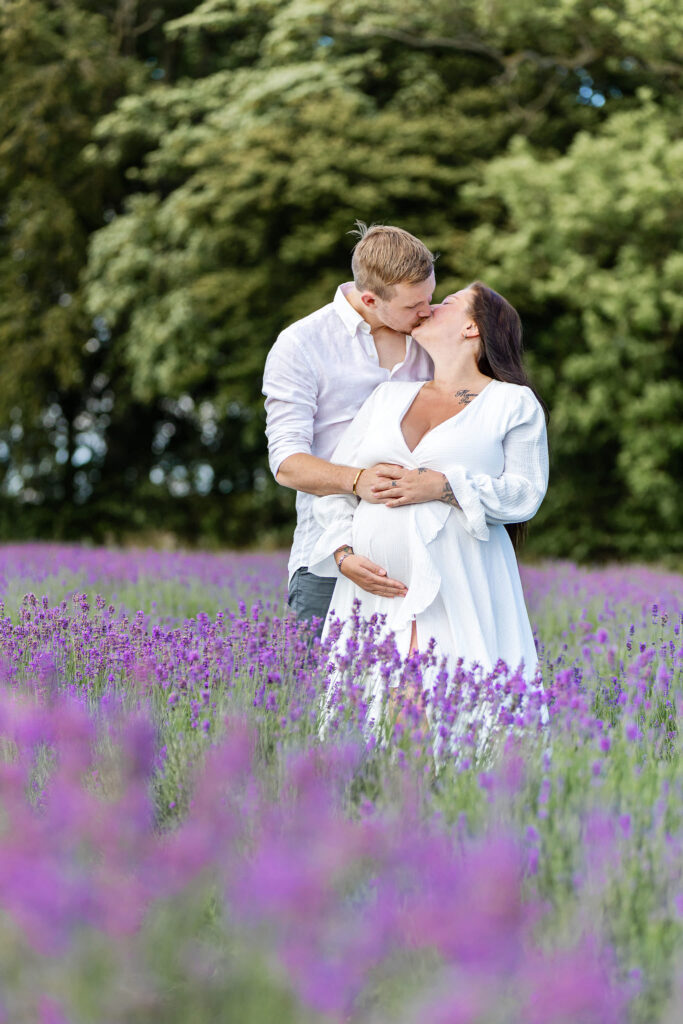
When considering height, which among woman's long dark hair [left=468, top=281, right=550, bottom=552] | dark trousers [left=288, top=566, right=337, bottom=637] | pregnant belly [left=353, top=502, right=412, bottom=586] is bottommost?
dark trousers [left=288, top=566, right=337, bottom=637]

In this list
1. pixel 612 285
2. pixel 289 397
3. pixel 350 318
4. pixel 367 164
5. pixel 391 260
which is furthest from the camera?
pixel 367 164

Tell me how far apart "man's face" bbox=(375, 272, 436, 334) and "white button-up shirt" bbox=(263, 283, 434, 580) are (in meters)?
0.20

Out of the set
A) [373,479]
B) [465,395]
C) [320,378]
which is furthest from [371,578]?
[320,378]

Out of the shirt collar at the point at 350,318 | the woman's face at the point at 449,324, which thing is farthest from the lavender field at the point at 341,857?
the shirt collar at the point at 350,318

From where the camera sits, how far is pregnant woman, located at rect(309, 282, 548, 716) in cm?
340

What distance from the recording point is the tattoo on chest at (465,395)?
3.61 m

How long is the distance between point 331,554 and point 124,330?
14.6m

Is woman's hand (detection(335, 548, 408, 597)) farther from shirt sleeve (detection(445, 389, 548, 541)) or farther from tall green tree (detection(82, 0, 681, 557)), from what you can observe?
tall green tree (detection(82, 0, 681, 557))

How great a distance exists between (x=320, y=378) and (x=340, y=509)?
0.59 meters

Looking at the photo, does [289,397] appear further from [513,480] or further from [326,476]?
[513,480]

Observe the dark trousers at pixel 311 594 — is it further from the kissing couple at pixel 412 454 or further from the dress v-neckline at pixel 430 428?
the dress v-neckline at pixel 430 428

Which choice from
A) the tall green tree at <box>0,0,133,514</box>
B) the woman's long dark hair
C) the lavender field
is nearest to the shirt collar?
the woman's long dark hair

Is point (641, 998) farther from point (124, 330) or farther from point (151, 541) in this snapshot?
point (124, 330)

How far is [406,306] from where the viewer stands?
379cm
